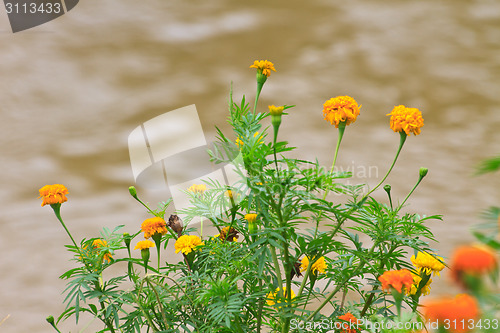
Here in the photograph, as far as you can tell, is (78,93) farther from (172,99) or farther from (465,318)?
(465,318)

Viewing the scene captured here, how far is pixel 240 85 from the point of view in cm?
128

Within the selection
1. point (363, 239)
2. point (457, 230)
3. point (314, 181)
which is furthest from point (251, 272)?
point (457, 230)

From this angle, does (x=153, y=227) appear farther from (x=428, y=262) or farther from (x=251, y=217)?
(x=428, y=262)

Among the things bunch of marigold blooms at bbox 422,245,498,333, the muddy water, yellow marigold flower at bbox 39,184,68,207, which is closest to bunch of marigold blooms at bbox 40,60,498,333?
yellow marigold flower at bbox 39,184,68,207

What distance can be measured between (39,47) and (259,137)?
3.21 feet

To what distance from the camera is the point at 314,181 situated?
0.46 m

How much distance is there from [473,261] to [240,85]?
3.63ft

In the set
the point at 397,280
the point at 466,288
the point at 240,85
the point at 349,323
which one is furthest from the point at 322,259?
the point at 240,85

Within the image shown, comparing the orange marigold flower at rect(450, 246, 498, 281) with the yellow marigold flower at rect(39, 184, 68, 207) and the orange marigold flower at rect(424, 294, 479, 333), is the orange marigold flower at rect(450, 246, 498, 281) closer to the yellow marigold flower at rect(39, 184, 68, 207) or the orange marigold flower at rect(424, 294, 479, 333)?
the orange marigold flower at rect(424, 294, 479, 333)

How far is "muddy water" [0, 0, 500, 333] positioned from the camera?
1.18 m

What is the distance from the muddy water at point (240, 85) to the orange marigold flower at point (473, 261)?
976 mm

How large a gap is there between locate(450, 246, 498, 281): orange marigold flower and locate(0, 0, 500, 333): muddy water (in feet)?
3.20

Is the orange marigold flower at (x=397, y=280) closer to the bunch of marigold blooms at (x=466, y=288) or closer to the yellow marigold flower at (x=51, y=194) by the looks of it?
the bunch of marigold blooms at (x=466, y=288)

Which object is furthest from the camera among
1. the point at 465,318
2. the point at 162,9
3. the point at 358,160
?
the point at 162,9
